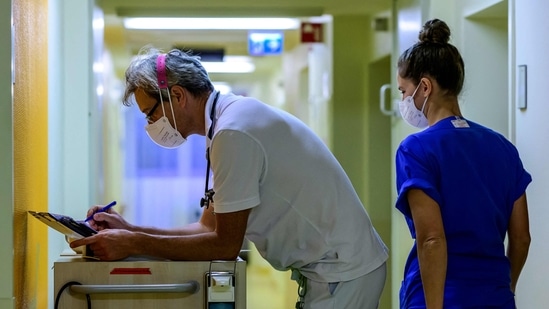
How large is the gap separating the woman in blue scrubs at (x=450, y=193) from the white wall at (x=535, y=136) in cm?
78

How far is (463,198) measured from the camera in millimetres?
1915

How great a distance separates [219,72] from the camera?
1134 cm

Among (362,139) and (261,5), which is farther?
(362,139)

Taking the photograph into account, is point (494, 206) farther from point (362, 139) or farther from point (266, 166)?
point (362, 139)

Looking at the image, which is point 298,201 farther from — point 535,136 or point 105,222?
point 535,136

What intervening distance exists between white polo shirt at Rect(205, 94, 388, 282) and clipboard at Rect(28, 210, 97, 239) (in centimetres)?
35

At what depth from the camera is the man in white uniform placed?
6.34 feet

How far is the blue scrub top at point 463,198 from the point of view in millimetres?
1909

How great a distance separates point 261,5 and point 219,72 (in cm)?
710

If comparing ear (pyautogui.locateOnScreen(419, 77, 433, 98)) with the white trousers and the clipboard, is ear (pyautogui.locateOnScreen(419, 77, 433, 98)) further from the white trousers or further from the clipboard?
the clipboard

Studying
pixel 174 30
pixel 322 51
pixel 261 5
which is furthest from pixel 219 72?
pixel 261 5

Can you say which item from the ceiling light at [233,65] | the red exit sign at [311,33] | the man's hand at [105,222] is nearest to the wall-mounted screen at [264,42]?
the red exit sign at [311,33]

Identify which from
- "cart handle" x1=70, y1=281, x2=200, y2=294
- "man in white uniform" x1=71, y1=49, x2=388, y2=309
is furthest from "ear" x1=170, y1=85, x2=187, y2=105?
"cart handle" x1=70, y1=281, x2=200, y2=294

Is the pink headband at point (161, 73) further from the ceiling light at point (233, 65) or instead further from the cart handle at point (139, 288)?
the ceiling light at point (233, 65)
